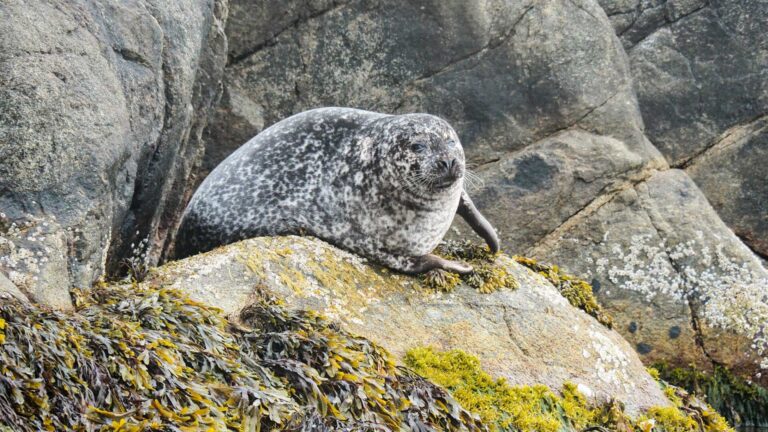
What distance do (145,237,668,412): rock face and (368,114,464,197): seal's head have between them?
604mm

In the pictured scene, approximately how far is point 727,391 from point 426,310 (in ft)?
12.7

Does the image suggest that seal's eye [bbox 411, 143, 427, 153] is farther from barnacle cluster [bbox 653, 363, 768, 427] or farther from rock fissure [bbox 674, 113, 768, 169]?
rock fissure [bbox 674, 113, 768, 169]

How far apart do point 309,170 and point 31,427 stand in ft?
11.4

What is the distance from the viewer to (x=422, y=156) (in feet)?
20.7

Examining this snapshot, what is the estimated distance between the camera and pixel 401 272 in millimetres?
6523

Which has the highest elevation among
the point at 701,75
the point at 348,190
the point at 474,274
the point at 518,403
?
the point at 348,190

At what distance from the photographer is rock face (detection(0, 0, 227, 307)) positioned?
16.1ft

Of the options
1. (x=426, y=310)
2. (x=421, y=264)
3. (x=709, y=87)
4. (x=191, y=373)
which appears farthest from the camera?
(x=709, y=87)

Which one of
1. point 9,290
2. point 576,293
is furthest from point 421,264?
point 9,290

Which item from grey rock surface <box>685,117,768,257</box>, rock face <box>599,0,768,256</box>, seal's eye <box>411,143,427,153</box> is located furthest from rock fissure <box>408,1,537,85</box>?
seal's eye <box>411,143,427,153</box>

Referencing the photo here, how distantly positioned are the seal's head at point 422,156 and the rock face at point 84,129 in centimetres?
138

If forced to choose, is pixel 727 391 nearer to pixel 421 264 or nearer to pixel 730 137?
pixel 730 137

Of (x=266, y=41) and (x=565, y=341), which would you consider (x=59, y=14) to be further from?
(x=266, y=41)

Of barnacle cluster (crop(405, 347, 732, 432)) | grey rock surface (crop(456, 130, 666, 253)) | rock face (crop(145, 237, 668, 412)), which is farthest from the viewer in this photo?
grey rock surface (crop(456, 130, 666, 253))
